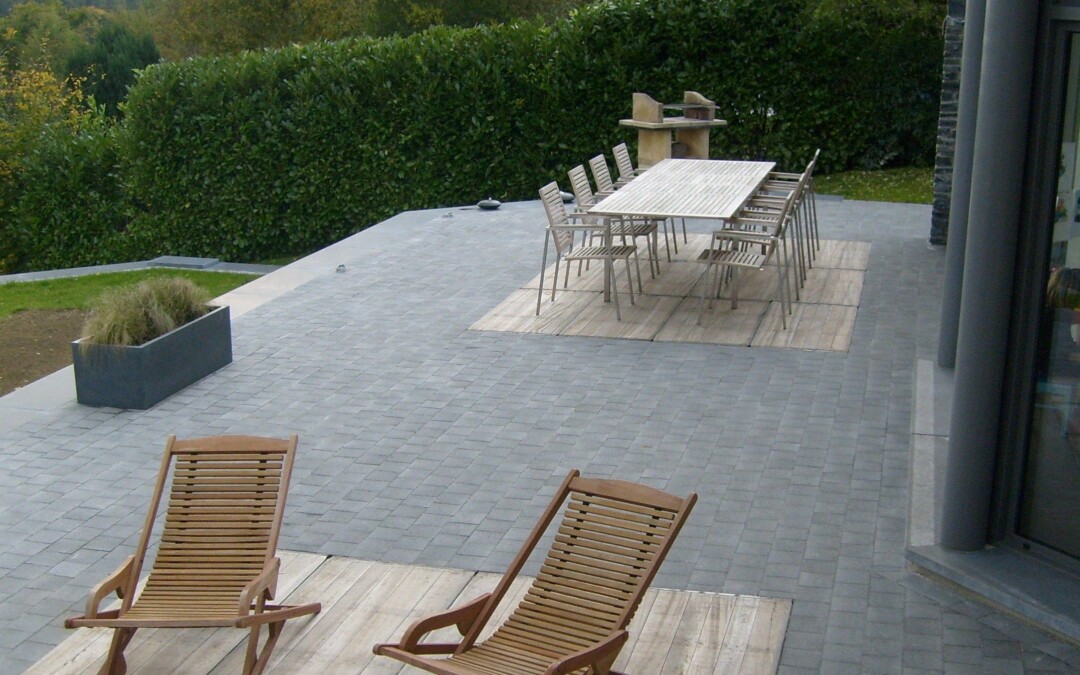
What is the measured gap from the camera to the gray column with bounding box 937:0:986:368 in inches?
284

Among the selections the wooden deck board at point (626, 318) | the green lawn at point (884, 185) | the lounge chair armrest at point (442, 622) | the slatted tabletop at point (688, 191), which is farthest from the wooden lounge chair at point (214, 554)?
the green lawn at point (884, 185)

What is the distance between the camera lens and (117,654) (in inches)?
179

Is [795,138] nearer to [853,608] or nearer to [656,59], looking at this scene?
[656,59]

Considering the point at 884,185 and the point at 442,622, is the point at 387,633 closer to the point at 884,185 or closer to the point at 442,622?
the point at 442,622

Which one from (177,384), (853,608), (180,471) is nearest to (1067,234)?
(853,608)

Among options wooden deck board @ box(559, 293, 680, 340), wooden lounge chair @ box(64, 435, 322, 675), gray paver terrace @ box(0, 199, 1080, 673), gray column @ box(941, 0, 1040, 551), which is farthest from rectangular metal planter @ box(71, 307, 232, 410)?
gray column @ box(941, 0, 1040, 551)

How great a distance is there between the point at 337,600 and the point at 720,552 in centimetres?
177

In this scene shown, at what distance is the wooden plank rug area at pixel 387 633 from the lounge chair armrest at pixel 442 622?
422 millimetres

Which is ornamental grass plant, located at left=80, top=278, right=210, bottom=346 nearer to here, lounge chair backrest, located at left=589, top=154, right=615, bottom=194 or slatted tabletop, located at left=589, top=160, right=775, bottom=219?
slatted tabletop, located at left=589, top=160, right=775, bottom=219

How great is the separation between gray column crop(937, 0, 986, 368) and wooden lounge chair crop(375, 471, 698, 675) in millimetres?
3525

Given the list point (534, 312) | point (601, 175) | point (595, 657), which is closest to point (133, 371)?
point (534, 312)

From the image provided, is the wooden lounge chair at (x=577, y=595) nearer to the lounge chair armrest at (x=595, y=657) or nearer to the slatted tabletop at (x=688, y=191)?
the lounge chair armrest at (x=595, y=657)

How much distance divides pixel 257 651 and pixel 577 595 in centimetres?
130

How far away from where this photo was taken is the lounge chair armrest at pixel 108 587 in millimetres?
4520
